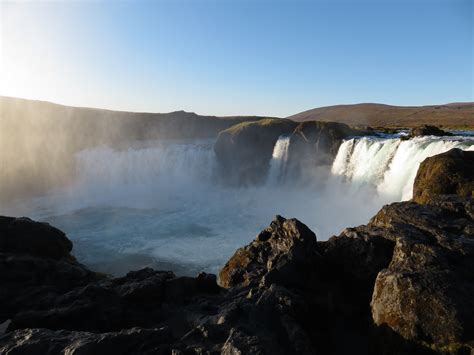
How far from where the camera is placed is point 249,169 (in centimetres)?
5559

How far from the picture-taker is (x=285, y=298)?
10148 millimetres

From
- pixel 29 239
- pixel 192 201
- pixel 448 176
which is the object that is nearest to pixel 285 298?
pixel 29 239

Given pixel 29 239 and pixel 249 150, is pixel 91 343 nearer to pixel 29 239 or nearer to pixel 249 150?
pixel 29 239

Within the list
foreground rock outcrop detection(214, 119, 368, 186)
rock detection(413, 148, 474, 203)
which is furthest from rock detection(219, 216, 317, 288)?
foreground rock outcrop detection(214, 119, 368, 186)

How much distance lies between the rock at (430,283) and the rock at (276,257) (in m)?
3.11

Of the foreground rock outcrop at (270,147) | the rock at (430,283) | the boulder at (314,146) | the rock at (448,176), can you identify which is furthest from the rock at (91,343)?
the foreground rock outcrop at (270,147)

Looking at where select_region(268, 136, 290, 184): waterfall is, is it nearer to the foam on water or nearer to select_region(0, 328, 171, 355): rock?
the foam on water

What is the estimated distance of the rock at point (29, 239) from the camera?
1667 cm

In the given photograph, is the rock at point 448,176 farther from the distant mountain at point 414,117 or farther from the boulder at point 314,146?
the distant mountain at point 414,117

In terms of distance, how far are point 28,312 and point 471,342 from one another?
1308cm

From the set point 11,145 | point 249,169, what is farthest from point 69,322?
point 11,145

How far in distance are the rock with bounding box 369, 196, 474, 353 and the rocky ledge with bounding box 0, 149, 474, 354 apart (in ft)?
0.08

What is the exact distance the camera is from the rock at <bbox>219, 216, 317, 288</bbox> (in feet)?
41.0

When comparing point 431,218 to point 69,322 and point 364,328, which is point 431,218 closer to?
point 364,328
